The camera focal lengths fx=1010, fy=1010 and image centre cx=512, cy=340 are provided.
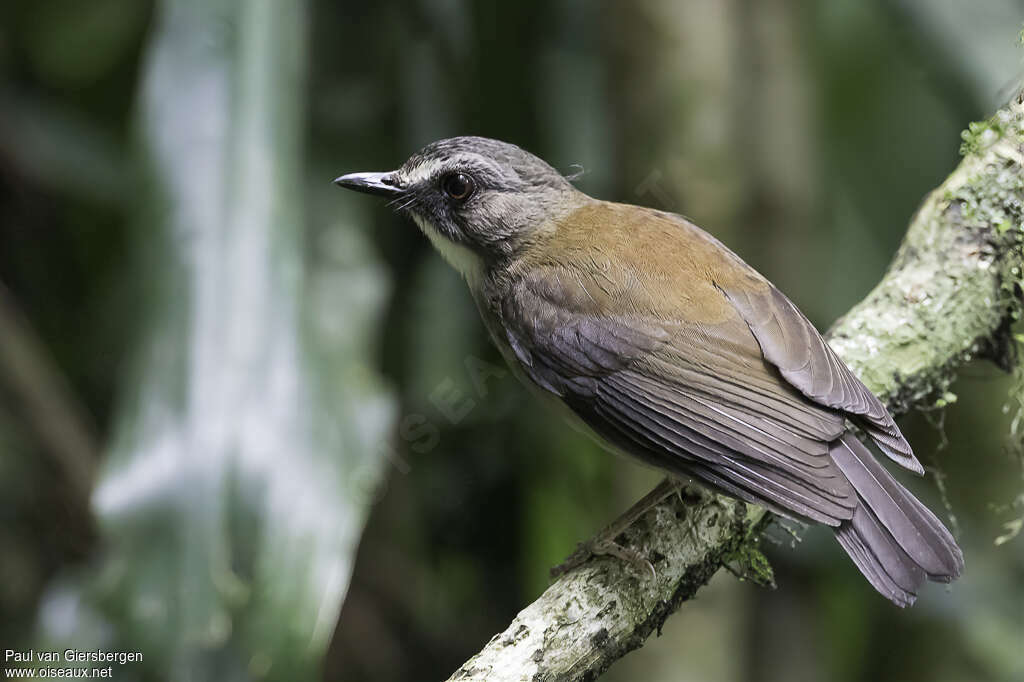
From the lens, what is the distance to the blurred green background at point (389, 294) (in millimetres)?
2389

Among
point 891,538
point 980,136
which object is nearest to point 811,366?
point 891,538

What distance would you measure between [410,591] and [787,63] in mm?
2408

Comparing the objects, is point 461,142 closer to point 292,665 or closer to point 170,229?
point 170,229

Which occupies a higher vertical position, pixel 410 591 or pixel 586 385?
pixel 586 385

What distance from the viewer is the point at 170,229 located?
256cm

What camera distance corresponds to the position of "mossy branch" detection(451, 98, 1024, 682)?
7.16 ft

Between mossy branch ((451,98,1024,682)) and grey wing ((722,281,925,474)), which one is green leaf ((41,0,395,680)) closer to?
mossy branch ((451,98,1024,682))

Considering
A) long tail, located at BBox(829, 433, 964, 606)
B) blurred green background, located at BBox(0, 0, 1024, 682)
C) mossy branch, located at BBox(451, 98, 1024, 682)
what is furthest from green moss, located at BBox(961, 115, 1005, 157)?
long tail, located at BBox(829, 433, 964, 606)

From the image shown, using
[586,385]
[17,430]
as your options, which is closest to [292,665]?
[586,385]

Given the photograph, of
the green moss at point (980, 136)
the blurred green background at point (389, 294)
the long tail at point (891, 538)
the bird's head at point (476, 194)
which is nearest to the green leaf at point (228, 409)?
the blurred green background at point (389, 294)

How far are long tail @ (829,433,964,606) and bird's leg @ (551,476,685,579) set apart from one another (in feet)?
1.27

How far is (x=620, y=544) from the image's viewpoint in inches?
84.1

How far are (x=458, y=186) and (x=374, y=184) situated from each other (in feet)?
0.78

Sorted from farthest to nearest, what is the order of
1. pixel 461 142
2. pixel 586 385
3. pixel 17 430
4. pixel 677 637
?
pixel 17 430
pixel 677 637
pixel 461 142
pixel 586 385
